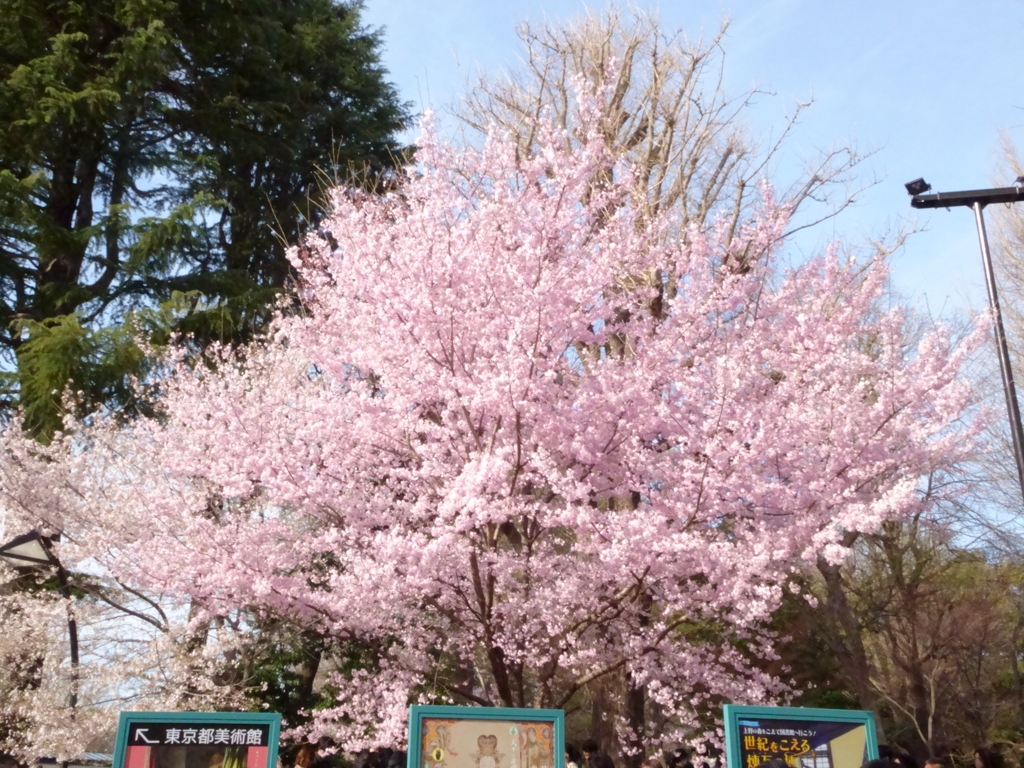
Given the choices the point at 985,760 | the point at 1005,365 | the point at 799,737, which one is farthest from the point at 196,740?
the point at 1005,365

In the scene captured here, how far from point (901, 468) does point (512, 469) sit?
373 cm

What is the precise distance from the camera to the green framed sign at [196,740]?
18.0 feet

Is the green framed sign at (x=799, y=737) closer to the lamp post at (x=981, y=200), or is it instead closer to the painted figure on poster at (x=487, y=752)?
the painted figure on poster at (x=487, y=752)

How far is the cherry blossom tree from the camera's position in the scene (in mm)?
6953

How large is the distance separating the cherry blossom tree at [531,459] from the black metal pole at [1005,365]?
2.37 feet

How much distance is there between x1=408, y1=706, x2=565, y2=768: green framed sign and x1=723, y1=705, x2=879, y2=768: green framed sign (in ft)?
4.05

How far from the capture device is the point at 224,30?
14352mm

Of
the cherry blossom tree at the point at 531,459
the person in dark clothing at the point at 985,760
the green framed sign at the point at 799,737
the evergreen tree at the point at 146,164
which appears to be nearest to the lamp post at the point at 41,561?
the cherry blossom tree at the point at 531,459

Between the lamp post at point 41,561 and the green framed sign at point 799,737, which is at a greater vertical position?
the lamp post at point 41,561

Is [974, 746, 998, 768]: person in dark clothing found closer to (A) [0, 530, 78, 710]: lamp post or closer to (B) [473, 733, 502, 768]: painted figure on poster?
(B) [473, 733, 502, 768]: painted figure on poster

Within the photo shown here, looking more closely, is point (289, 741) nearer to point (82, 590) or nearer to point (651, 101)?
point (82, 590)

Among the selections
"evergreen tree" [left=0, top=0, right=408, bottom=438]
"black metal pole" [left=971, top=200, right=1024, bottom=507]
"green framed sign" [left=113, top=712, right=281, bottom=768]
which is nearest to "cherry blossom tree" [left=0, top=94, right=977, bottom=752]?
"black metal pole" [left=971, top=200, right=1024, bottom=507]

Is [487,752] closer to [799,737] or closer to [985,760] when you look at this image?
[799,737]

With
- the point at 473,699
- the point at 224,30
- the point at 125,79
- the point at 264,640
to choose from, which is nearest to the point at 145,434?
the point at 264,640
